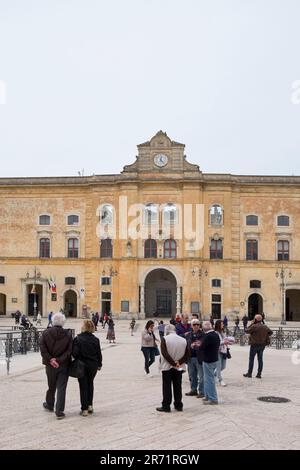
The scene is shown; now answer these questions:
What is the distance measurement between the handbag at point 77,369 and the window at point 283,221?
143 ft

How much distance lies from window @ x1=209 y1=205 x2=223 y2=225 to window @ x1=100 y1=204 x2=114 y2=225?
952 centimetres

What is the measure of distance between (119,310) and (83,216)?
9976mm

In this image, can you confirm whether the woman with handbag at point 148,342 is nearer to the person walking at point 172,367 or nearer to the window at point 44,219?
the person walking at point 172,367

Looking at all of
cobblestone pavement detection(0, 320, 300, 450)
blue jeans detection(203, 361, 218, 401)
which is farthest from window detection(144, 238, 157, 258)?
blue jeans detection(203, 361, 218, 401)

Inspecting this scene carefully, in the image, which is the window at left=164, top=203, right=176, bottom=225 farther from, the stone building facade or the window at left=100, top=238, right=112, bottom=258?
the window at left=100, top=238, right=112, bottom=258

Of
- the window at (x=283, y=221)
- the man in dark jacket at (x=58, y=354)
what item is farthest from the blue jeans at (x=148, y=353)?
the window at (x=283, y=221)

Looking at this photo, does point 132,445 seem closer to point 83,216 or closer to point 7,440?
point 7,440

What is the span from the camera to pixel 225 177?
51.7m

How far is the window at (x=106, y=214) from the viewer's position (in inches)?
2034

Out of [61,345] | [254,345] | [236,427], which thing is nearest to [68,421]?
Result: [61,345]

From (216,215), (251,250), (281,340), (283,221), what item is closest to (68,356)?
(281,340)

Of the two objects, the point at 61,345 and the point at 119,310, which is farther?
the point at 119,310

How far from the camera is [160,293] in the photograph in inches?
2154

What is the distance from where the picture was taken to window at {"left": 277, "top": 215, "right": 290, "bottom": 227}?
169 ft
